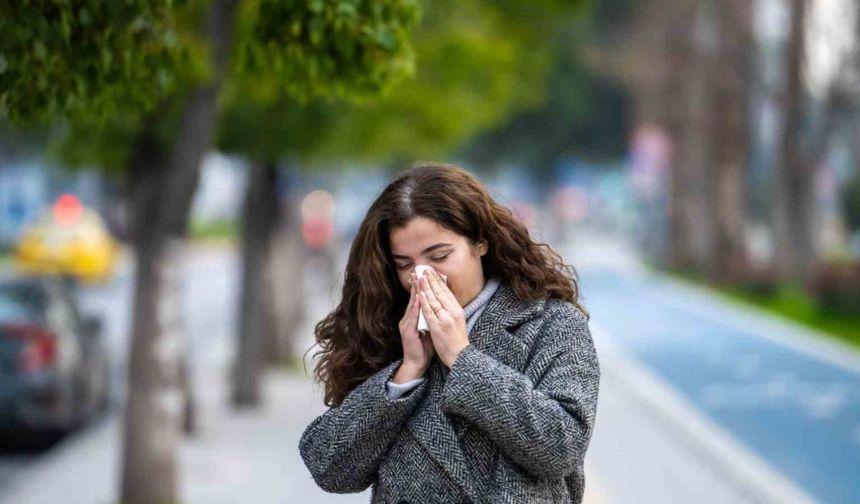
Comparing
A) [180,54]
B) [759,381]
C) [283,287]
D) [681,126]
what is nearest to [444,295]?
[180,54]

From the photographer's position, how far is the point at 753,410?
13.6m

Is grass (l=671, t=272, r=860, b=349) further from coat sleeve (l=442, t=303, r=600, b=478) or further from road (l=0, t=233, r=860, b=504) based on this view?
coat sleeve (l=442, t=303, r=600, b=478)

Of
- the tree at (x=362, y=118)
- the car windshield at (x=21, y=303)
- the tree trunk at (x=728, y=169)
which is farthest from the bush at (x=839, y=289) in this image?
the car windshield at (x=21, y=303)

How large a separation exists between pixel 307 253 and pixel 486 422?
3025 centimetres

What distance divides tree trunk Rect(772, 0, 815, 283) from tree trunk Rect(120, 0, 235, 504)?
17851mm

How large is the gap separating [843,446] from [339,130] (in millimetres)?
5105

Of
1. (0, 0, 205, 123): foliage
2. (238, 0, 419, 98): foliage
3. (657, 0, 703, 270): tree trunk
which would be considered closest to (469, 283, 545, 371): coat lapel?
(238, 0, 419, 98): foliage

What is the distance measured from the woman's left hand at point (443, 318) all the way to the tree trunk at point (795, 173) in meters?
22.5

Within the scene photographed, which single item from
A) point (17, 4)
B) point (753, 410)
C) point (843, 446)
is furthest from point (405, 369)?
point (753, 410)

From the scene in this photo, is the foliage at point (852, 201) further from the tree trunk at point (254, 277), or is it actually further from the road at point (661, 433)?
Result: the tree trunk at point (254, 277)

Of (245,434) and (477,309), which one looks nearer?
(477,309)

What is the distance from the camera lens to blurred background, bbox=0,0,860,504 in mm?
5621

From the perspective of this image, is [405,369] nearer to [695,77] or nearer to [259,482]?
[259,482]

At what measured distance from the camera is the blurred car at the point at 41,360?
1135 centimetres
